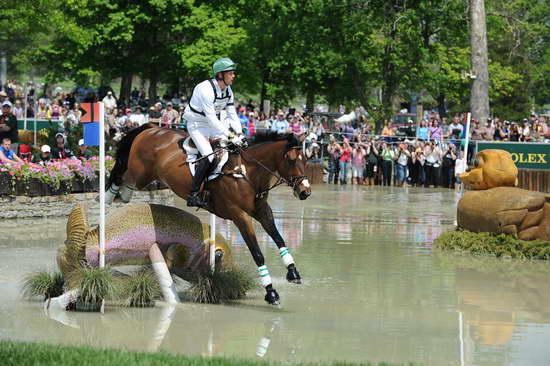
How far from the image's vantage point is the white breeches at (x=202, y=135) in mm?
12562

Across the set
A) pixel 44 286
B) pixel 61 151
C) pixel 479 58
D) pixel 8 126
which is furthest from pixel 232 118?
pixel 479 58

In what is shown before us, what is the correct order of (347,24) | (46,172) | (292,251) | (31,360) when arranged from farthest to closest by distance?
1. (347,24)
2. (46,172)
3. (292,251)
4. (31,360)

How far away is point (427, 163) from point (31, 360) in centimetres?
2757

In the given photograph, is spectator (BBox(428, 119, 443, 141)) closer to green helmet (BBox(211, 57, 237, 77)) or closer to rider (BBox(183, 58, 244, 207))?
rider (BBox(183, 58, 244, 207))

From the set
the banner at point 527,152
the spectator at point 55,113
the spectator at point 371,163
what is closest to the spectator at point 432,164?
the spectator at point 371,163

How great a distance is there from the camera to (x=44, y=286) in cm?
1206

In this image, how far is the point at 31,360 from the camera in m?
8.30

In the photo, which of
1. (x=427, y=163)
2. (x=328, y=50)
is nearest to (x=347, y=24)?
(x=328, y=50)

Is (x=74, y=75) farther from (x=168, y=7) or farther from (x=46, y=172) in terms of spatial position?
(x=46, y=172)

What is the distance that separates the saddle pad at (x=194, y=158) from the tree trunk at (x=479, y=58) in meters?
20.0

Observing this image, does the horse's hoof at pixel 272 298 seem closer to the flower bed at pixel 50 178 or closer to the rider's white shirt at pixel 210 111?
the rider's white shirt at pixel 210 111

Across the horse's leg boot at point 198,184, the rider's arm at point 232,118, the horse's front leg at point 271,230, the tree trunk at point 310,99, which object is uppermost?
the tree trunk at point 310,99

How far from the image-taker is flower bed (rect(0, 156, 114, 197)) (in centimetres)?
2084

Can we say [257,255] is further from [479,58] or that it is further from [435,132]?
[435,132]
